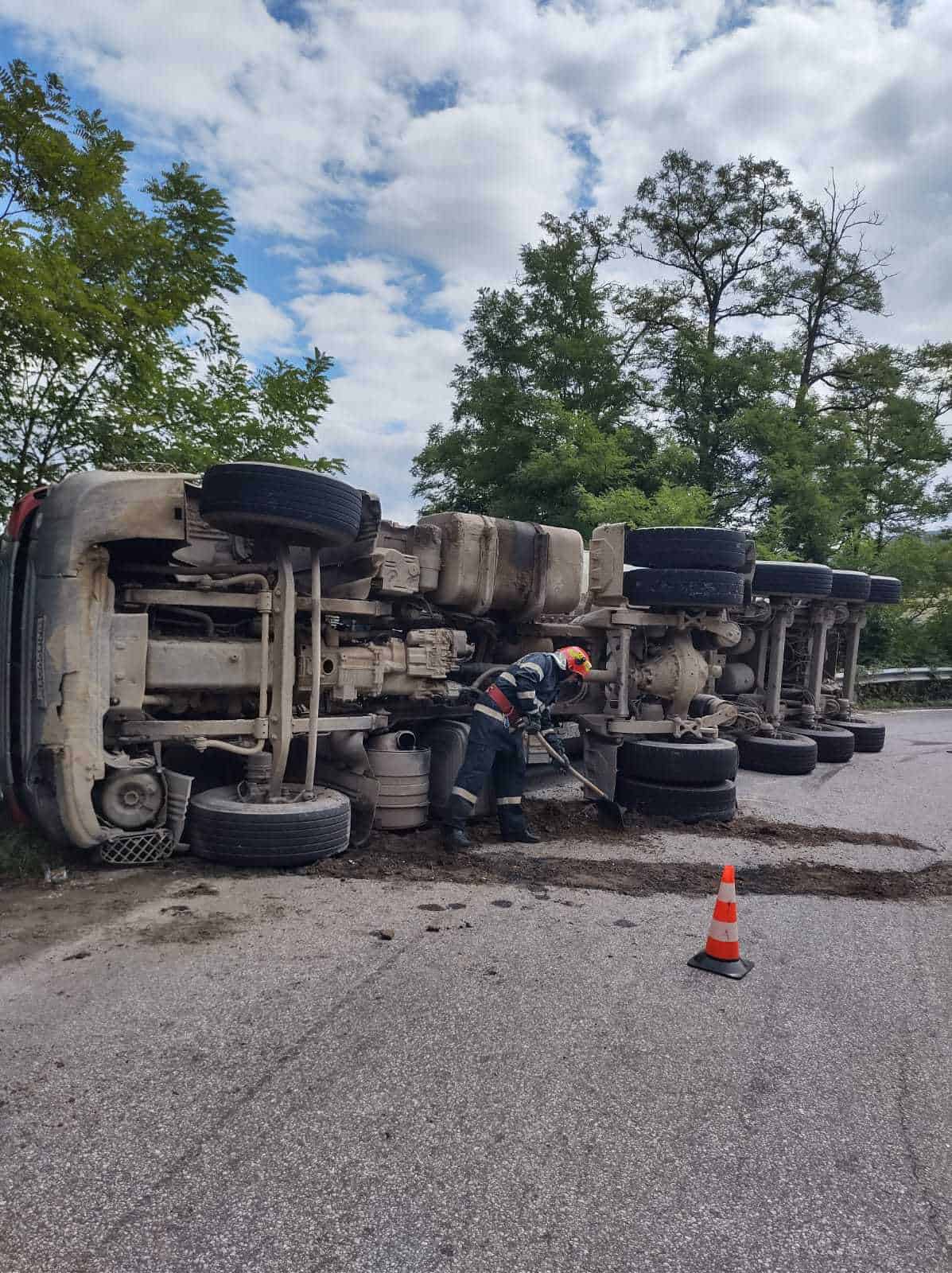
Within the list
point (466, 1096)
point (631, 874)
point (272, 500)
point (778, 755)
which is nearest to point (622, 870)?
point (631, 874)

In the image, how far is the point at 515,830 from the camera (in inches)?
Result: 217

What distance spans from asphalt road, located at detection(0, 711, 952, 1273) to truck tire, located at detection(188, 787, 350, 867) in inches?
19.5

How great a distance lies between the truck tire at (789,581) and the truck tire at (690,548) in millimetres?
2299

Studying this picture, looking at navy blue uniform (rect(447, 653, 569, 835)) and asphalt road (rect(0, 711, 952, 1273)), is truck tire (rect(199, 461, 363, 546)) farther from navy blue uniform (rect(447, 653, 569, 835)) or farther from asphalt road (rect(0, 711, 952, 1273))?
asphalt road (rect(0, 711, 952, 1273))

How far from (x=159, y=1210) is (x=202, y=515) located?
3239mm

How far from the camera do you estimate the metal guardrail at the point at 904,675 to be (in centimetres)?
1642

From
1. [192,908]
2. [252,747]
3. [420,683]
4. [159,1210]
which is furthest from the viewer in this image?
[420,683]

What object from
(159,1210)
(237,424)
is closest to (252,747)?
(159,1210)

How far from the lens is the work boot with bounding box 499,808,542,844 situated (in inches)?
217

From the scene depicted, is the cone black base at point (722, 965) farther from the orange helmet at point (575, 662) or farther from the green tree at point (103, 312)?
the green tree at point (103, 312)

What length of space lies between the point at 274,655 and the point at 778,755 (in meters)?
5.70

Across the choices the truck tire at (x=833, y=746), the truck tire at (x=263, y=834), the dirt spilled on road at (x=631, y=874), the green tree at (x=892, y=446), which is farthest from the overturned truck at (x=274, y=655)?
the green tree at (x=892, y=446)

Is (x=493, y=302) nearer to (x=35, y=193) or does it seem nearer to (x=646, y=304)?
(x=646, y=304)

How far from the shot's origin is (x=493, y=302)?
21.0 meters
